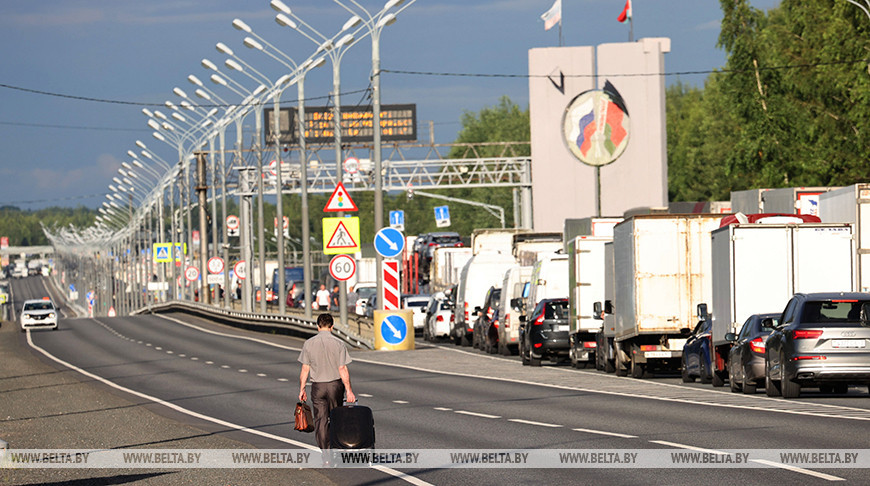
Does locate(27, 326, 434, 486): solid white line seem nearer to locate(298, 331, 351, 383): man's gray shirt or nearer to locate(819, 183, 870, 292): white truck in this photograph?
locate(298, 331, 351, 383): man's gray shirt

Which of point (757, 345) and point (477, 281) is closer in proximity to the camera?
point (757, 345)

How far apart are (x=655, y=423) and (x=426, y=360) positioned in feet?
67.3

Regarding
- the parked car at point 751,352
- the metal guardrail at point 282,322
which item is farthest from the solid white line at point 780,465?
the metal guardrail at point 282,322

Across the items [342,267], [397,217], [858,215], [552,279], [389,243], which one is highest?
[397,217]

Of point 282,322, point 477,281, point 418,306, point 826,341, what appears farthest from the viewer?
point 418,306

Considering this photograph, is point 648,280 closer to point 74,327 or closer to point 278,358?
point 278,358

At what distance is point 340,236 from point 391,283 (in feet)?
6.05

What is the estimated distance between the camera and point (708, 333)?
2738cm

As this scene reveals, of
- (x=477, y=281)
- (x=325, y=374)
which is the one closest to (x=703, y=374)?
(x=325, y=374)

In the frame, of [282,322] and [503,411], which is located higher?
[503,411]

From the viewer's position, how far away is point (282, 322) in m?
56.0

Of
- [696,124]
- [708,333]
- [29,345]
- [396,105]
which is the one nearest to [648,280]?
[708,333]

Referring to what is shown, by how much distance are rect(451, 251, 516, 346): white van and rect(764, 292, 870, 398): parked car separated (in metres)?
23.2

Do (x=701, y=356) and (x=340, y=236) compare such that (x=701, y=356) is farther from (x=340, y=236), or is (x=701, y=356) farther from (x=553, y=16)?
(x=553, y=16)
